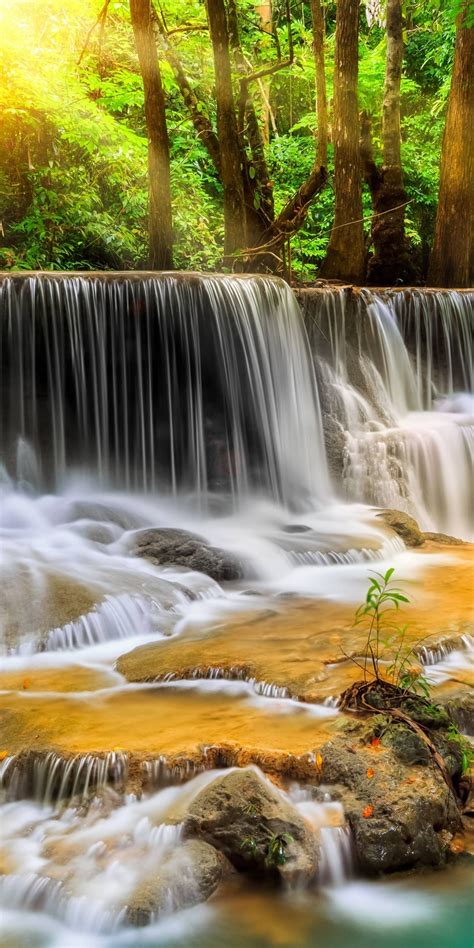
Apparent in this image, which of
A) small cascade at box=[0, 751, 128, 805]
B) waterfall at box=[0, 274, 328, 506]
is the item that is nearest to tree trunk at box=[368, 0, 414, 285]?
waterfall at box=[0, 274, 328, 506]

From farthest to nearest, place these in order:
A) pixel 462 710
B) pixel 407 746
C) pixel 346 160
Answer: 1. pixel 346 160
2. pixel 462 710
3. pixel 407 746

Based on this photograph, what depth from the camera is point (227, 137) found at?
1247 centimetres

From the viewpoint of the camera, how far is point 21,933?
3330 mm

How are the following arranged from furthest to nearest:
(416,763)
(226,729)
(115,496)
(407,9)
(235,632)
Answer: (407,9) < (115,496) < (235,632) < (226,729) < (416,763)

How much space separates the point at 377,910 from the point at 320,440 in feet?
24.6

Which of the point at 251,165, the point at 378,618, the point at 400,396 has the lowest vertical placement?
the point at 378,618

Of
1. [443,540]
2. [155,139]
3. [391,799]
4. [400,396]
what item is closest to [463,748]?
[391,799]

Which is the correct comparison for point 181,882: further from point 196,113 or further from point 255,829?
point 196,113

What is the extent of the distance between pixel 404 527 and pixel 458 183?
25.9ft

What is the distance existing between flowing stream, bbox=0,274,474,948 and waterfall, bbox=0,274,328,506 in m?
0.02

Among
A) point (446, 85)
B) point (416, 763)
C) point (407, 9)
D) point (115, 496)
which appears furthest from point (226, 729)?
point (407, 9)

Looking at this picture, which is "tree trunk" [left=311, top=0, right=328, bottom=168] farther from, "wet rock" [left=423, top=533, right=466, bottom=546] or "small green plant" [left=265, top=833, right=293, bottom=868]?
"small green plant" [left=265, top=833, right=293, bottom=868]

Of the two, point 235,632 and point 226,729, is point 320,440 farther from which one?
point 226,729

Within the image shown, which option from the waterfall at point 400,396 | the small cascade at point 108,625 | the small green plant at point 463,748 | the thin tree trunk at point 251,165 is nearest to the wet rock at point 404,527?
the waterfall at point 400,396
